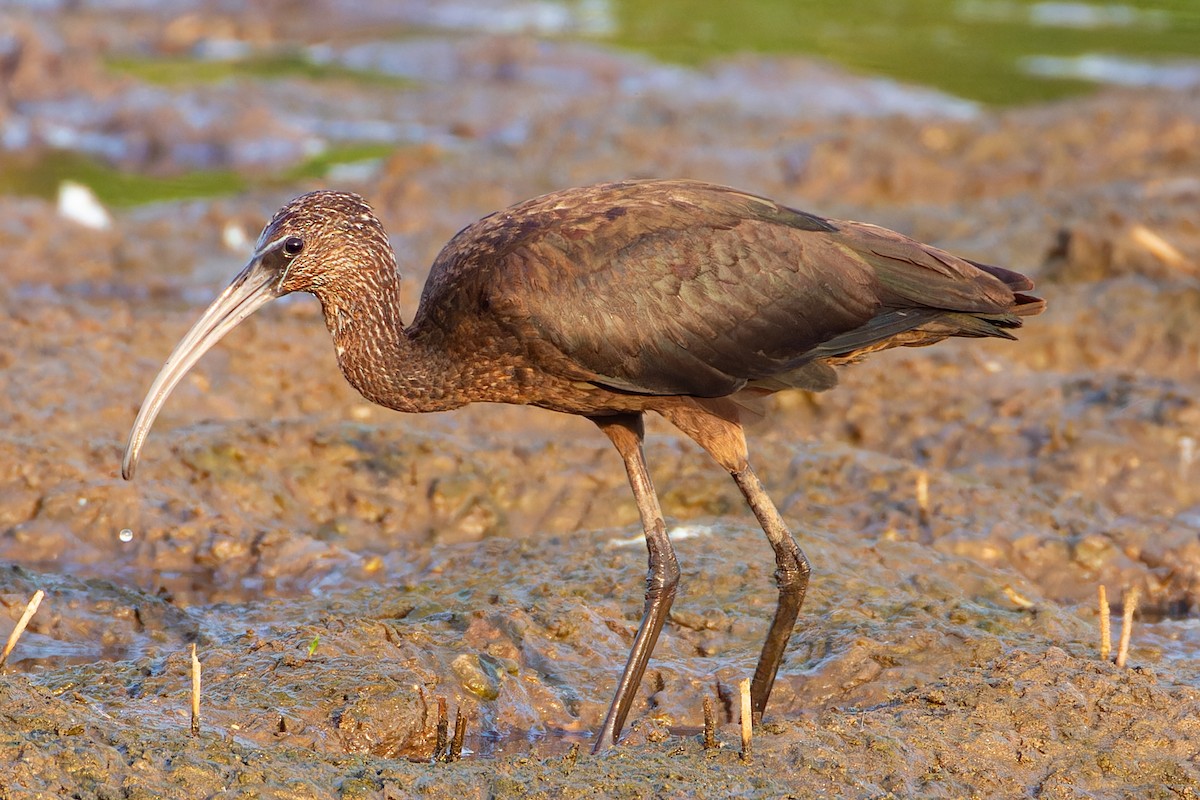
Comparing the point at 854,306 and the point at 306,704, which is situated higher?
the point at 854,306

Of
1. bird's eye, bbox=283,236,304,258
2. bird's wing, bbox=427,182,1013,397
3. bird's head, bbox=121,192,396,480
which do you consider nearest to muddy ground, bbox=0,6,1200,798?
bird's head, bbox=121,192,396,480

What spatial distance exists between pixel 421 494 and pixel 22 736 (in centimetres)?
317

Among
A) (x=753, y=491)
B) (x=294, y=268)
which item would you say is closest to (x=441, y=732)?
(x=753, y=491)

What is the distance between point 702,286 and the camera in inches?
205

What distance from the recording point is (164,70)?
1709 cm

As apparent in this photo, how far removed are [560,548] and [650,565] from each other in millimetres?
940

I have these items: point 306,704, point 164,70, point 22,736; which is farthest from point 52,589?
point 164,70

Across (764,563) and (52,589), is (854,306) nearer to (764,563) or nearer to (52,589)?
(764,563)

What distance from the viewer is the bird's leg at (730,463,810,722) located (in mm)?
5172

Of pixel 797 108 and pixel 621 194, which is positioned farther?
pixel 797 108

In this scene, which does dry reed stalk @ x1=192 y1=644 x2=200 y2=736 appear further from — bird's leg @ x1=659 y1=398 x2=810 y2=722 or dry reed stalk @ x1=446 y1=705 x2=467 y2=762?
bird's leg @ x1=659 y1=398 x2=810 y2=722

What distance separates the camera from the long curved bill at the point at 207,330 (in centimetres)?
496

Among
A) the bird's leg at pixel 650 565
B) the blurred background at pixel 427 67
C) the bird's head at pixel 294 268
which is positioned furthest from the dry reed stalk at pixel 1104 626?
the blurred background at pixel 427 67

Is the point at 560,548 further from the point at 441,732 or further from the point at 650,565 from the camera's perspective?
the point at 441,732
